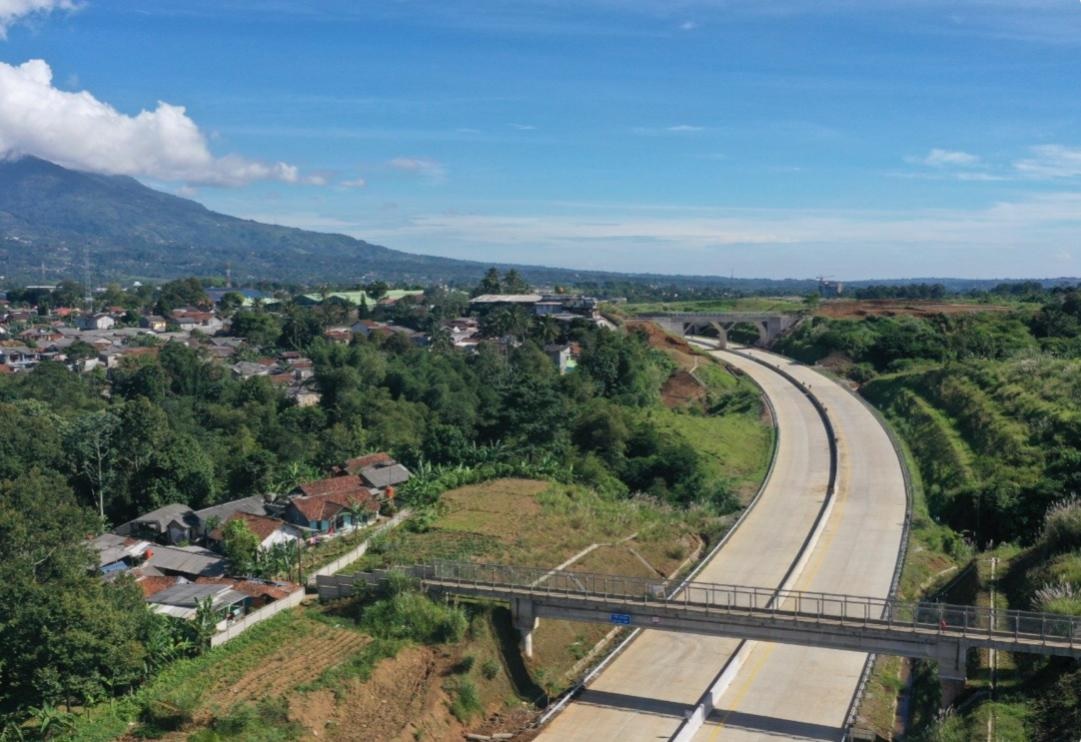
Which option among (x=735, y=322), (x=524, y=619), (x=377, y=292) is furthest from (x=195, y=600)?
(x=377, y=292)

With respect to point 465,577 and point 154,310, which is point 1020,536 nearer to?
point 465,577

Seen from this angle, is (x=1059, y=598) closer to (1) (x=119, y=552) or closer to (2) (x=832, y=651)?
(2) (x=832, y=651)

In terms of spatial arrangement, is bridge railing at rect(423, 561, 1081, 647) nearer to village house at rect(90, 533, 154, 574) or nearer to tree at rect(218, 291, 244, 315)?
village house at rect(90, 533, 154, 574)

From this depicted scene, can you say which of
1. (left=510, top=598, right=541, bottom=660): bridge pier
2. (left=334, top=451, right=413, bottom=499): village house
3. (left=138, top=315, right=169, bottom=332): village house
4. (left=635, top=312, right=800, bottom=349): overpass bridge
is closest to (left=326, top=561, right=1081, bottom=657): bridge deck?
(left=510, top=598, right=541, bottom=660): bridge pier

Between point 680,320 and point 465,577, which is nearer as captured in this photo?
point 465,577

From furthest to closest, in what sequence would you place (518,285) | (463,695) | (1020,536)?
(518,285) < (1020,536) < (463,695)

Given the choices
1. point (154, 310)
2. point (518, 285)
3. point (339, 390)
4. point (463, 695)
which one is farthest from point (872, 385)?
point (154, 310)
